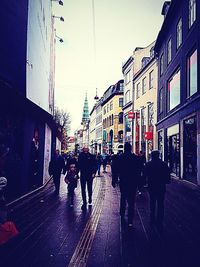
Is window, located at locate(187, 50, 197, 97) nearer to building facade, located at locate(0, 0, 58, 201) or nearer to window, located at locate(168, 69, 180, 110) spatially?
window, located at locate(168, 69, 180, 110)

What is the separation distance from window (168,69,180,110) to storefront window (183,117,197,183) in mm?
3262

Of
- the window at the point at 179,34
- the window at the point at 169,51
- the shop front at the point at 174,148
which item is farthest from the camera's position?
the window at the point at 169,51

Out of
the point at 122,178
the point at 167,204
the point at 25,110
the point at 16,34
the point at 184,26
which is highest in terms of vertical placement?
the point at 184,26

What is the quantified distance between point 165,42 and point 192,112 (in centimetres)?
1102

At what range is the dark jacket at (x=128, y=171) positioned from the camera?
23.1 feet

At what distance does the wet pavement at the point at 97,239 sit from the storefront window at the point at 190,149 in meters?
7.81

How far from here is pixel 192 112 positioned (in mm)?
16859

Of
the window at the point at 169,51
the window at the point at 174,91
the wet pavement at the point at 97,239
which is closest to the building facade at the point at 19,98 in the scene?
the wet pavement at the point at 97,239

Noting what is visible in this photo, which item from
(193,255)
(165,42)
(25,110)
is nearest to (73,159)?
(25,110)

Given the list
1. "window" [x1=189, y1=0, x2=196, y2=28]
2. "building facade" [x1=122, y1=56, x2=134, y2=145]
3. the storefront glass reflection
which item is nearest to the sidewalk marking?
"window" [x1=189, y1=0, x2=196, y2=28]

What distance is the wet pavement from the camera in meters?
4.62

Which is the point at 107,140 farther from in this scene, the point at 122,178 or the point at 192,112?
the point at 122,178

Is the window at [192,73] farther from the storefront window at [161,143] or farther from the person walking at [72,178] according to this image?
the person walking at [72,178]

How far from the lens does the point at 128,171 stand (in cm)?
709
